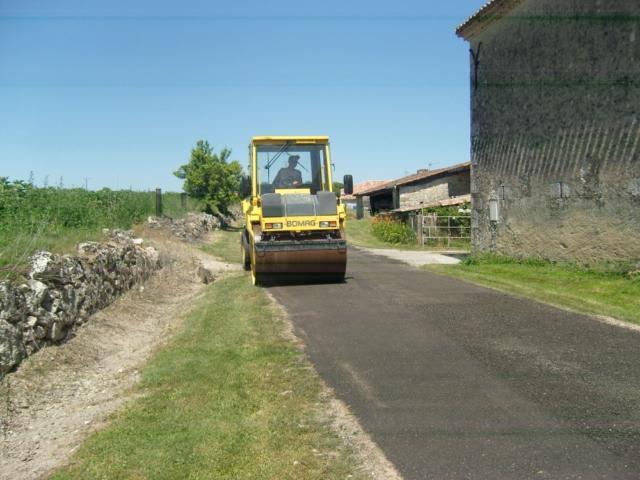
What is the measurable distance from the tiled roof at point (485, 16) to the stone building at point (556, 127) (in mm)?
39

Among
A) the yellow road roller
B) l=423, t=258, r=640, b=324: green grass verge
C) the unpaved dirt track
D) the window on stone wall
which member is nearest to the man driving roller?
the yellow road roller

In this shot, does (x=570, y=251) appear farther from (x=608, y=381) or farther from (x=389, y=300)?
(x=608, y=381)

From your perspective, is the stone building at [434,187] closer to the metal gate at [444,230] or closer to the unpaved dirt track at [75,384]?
the metal gate at [444,230]

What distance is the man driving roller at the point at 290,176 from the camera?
14.5 m

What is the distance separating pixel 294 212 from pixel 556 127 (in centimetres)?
740

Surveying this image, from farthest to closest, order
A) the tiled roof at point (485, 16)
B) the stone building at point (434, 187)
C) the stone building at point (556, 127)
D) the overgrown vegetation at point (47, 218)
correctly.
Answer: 1. the stone building at point (434, 187)
2. the tiled roof at point (485, 16)
3. the stone building at point (556, 127)
4. the overgrown vegetation at point (47, 218)

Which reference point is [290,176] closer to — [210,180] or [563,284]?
[563,284]

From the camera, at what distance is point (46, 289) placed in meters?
8.68

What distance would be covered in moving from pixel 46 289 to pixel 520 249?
13368mm

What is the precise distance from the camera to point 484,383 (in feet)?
19.9

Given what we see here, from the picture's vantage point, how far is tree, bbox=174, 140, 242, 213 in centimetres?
4644

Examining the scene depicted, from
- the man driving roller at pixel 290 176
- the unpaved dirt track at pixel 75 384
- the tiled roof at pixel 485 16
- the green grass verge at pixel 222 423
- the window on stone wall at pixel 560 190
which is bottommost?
the unpaved dirt track at pixel 75 384

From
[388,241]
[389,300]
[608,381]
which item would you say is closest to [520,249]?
[389,300]

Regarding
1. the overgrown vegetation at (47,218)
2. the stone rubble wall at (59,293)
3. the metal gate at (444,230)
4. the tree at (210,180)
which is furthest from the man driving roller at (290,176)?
the tree at (210,180)
